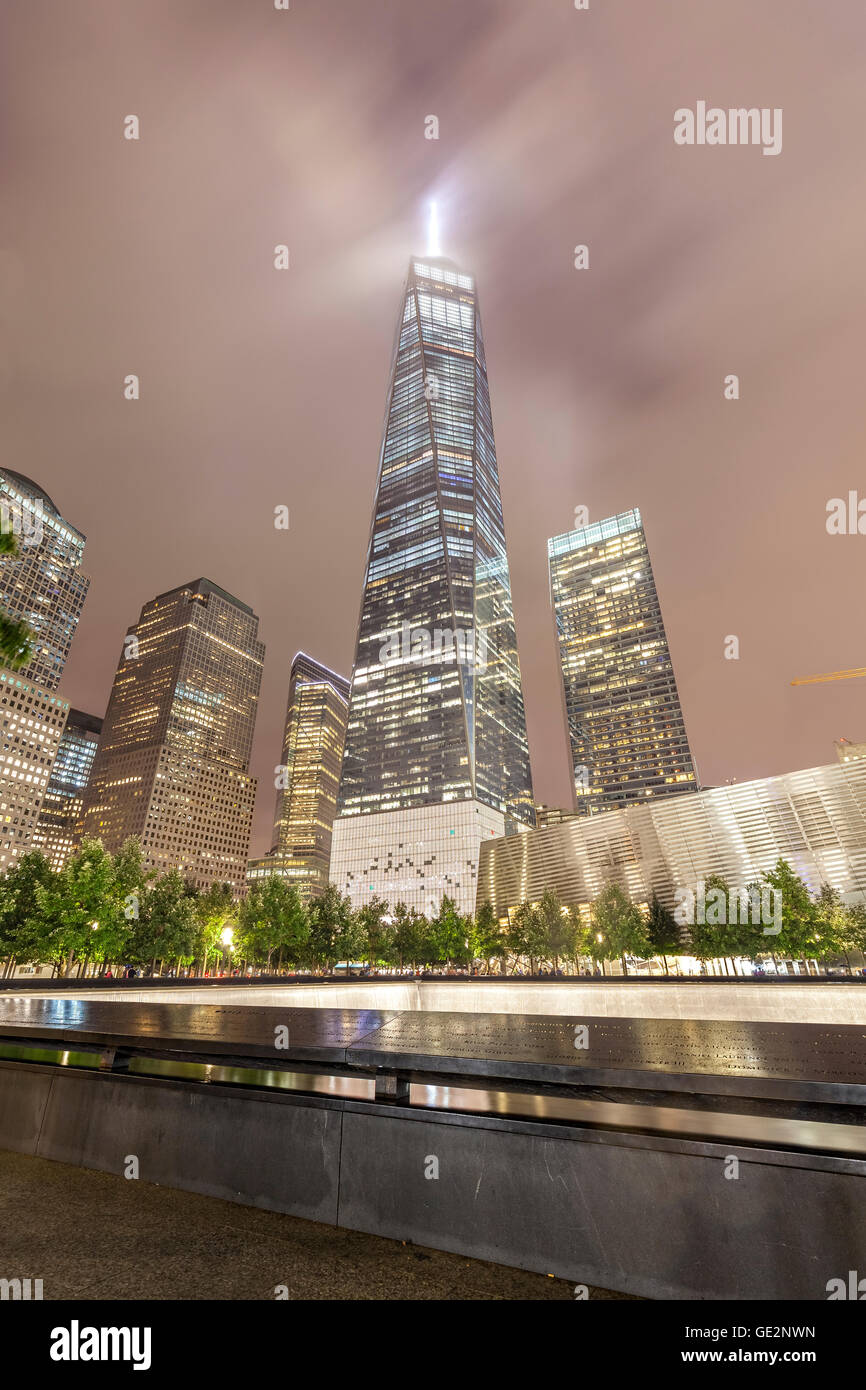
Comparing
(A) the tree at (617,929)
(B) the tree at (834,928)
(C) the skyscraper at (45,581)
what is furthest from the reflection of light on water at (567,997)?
(C) the skyscraper at (45,581)

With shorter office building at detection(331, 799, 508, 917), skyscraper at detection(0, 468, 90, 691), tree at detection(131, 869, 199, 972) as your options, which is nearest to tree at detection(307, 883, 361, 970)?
tree at detection(131, 869, 199, 972)

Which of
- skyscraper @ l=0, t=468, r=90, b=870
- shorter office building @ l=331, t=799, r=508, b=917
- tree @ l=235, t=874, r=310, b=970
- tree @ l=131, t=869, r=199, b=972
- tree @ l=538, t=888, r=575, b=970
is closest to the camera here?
tree @ l=131, t=869, r=199, b=972

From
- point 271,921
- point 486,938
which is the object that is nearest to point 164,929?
point 271,921

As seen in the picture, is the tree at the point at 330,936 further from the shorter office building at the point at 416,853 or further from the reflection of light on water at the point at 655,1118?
the shorter office building at the point at 416,853

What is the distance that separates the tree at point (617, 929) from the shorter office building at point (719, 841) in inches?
856

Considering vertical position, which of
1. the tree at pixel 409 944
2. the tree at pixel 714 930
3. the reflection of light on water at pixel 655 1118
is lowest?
the tree at pixel 409 944

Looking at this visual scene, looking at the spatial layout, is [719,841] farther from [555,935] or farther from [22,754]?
[22,754]

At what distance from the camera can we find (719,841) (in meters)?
97.1

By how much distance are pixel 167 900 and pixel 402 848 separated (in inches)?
4097

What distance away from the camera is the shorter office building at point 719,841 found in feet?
286

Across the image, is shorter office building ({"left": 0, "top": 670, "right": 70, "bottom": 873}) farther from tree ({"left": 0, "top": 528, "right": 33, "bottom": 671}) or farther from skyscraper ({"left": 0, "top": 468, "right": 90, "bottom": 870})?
tree ({"left": 0, "top": 528, "right": 33, "bottom": 671})

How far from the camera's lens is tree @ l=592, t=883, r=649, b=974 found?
7500cm

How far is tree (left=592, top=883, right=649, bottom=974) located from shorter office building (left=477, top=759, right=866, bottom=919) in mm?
21746

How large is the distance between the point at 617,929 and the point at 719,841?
32251mm
